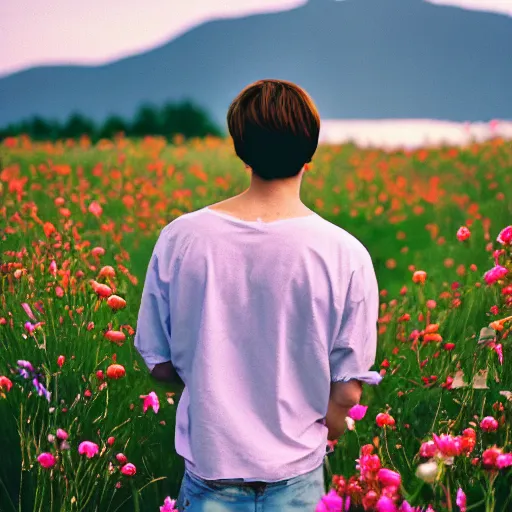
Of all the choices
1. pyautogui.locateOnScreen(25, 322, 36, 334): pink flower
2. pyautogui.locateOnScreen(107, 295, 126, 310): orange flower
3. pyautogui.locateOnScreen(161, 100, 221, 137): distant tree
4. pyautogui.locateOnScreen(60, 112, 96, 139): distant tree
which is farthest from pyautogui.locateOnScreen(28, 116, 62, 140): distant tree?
pyautogui.locateOnScreen(107, 295, 126, 310): orange flower

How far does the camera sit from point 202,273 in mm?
1593

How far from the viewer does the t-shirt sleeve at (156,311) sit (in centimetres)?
166

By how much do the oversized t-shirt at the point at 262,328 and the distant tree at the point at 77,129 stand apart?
326 inches

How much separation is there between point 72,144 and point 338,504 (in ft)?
26.6

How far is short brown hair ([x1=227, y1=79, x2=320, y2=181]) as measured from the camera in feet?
5.12

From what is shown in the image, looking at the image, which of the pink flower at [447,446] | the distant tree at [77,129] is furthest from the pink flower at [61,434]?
the distant tree at [77,129]

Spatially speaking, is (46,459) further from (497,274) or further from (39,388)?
(497,274)

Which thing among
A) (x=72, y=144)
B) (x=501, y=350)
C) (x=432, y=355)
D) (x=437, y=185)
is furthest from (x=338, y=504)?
(x=72, y=144)

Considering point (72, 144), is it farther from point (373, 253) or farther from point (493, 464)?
point (493, 464)

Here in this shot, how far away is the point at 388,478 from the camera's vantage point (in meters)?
1.40

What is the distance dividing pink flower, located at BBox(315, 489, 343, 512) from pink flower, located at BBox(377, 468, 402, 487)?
0.30 ft

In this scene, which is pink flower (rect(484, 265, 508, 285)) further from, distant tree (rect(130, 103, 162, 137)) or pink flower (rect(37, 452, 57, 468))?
distant tree (rect(130, 103, 162, 137))

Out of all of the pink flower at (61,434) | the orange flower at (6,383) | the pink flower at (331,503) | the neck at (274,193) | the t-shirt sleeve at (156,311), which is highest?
the neck at (274,193)

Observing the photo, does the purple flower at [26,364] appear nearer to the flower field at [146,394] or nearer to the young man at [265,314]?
the flower field at [146,394]
